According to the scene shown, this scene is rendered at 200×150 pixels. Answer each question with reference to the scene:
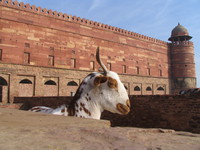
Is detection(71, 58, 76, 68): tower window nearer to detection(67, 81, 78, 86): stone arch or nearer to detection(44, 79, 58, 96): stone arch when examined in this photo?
detection(67, 81, 78, 86): stone arch

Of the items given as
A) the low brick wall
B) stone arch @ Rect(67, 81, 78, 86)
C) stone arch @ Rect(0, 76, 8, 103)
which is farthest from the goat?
stone arch @ Rect(67, 81, 78, 86)

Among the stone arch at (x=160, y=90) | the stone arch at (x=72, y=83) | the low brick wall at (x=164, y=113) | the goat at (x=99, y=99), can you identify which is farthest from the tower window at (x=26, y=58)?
the stone arch at (x=160, y=90)

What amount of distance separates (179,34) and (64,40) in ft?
58.8

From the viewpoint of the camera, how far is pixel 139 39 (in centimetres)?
2570

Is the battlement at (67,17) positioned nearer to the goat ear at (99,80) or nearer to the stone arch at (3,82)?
the stone arch at (3,82)

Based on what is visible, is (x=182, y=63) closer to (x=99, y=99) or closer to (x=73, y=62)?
(x=73, y=62)

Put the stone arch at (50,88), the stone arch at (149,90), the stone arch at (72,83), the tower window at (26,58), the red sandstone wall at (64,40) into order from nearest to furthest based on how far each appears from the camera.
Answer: the red sandstone wall at (64,40) < the tower window at (26,58) < the stone arch at (50,88) < the stone arch at (72,83) < the stone arch at (149,90)

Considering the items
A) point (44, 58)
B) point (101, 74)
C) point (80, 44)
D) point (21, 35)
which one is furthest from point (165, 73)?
point (101, 74)

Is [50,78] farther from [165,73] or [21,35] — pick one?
[165,73]

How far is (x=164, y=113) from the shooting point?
6.08 m

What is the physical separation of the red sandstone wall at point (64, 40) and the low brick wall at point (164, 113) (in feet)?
39.1

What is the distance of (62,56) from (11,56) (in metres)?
4.52

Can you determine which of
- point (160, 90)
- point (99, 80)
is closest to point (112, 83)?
point (99, 80)

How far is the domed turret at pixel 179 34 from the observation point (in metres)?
28.8
